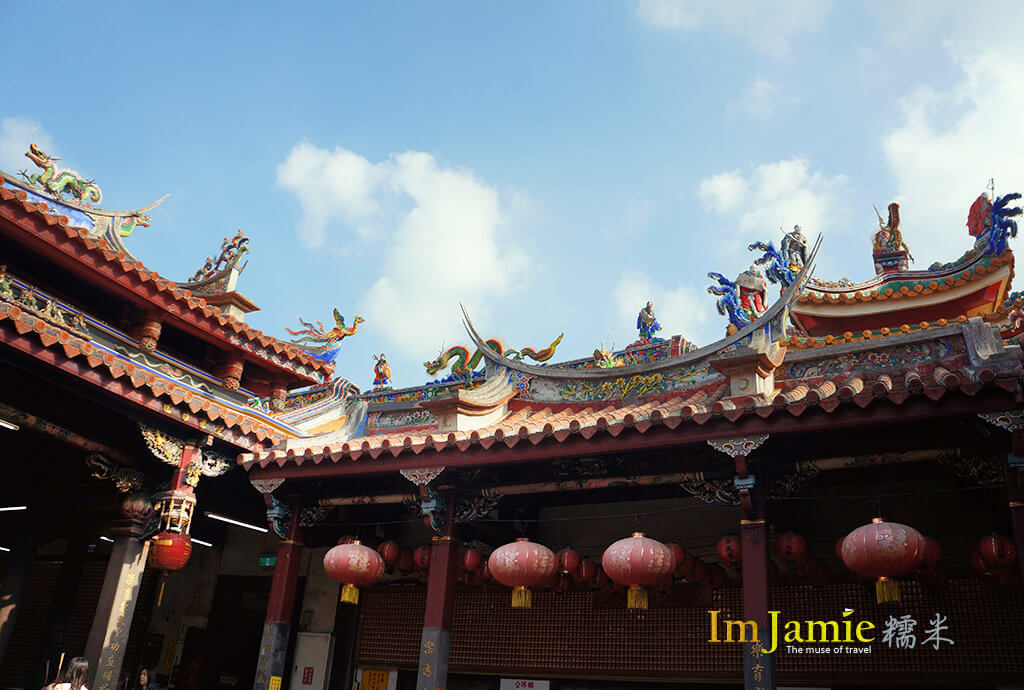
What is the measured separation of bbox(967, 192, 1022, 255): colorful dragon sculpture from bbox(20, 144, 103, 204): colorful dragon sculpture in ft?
38.0

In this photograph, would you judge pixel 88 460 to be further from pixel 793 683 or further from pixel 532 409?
pixel 793 683

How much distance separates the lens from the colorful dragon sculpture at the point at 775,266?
366 inches

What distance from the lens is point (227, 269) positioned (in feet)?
38.5

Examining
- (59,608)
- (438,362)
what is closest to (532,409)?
(438,362)

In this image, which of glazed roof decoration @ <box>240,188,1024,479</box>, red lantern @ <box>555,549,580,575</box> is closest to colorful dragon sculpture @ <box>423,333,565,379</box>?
glazed roof decoration @ <box>240,188,1024,479</box>

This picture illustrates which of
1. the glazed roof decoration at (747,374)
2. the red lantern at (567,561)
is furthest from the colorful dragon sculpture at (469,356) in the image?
the red lantern at (567,561)

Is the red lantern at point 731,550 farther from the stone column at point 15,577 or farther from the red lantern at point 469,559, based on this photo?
the stone column at point 15,577

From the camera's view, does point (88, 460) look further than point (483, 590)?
No

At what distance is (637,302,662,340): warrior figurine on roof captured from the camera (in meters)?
10.3

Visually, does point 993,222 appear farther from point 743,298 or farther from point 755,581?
point 755,581

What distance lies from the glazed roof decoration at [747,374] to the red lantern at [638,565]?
34.8 inches

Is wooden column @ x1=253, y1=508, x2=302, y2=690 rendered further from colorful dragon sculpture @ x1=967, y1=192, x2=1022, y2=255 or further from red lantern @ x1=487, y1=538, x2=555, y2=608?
colorful dragon sculpture @ x1=967, y1=192, x2=1022, y2=255

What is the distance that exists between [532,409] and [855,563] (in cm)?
500

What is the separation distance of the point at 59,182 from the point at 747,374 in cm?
875
